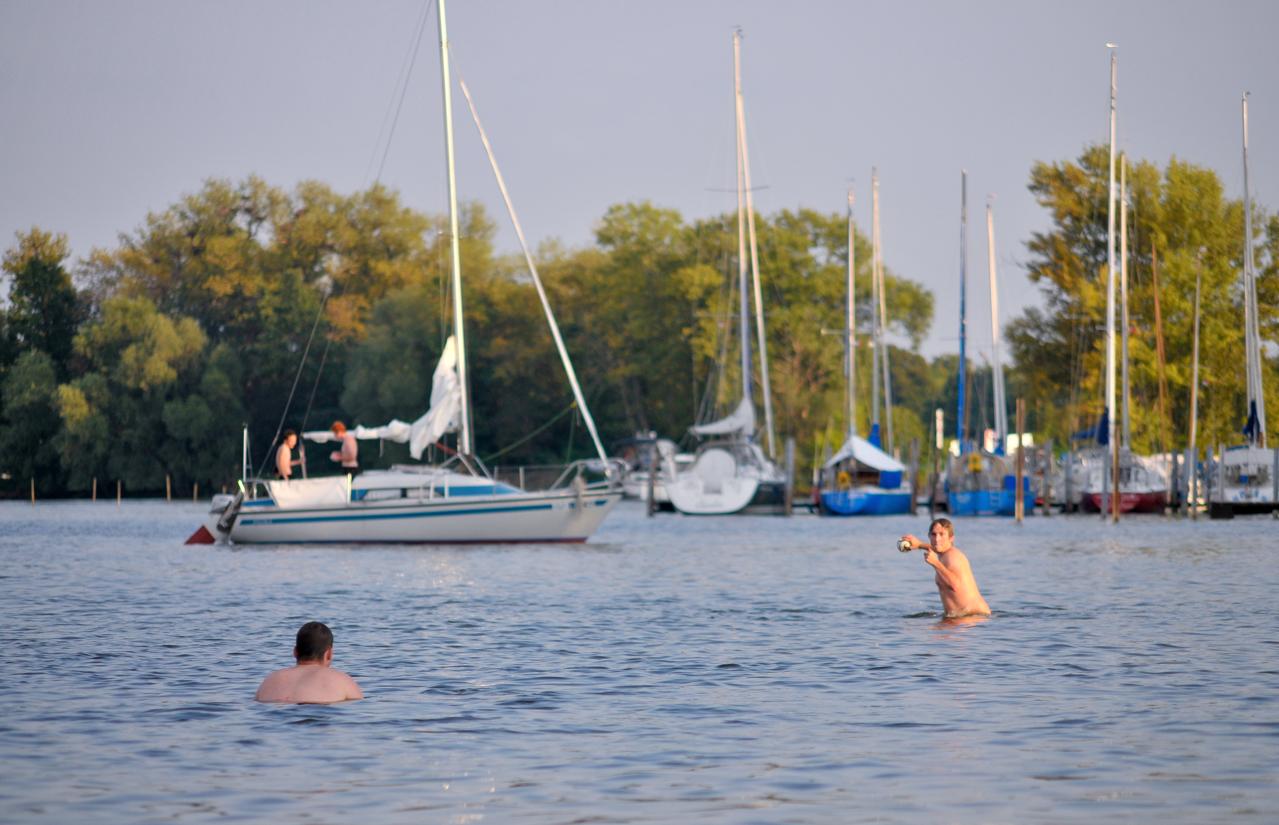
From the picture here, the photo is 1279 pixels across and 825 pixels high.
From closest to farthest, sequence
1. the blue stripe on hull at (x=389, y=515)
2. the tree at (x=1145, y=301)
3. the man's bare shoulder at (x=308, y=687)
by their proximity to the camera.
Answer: the man's bare shoulder at (x=308, y=687), the blue stripe on hull at (x=389, y=515), the tree at (x=1145, y=301)

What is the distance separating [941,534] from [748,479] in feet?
189

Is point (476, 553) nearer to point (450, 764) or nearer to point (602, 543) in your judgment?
point (602, 543)

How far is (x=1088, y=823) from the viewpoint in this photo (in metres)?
11.5

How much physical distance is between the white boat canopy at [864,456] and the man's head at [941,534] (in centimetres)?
5543

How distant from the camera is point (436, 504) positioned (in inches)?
1885

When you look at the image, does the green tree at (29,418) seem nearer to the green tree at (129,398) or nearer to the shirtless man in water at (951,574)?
the green tree at (129,398)

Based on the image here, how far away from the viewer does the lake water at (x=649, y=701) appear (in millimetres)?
12484

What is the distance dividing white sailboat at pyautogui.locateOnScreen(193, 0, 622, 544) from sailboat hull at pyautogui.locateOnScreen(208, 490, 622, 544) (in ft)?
0.08

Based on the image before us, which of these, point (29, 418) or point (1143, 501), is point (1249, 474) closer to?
point (1143, 501)

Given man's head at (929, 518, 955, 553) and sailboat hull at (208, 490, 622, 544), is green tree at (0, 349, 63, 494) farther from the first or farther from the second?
man's head at (929, 518, 955, 553)

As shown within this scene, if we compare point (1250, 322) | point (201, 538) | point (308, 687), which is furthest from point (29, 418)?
point (308, 687)

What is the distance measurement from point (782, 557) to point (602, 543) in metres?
9.08

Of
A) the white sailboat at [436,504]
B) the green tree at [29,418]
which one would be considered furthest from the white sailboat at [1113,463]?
the green tree at [29,418]

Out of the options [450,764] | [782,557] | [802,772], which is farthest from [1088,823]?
[782,557]
